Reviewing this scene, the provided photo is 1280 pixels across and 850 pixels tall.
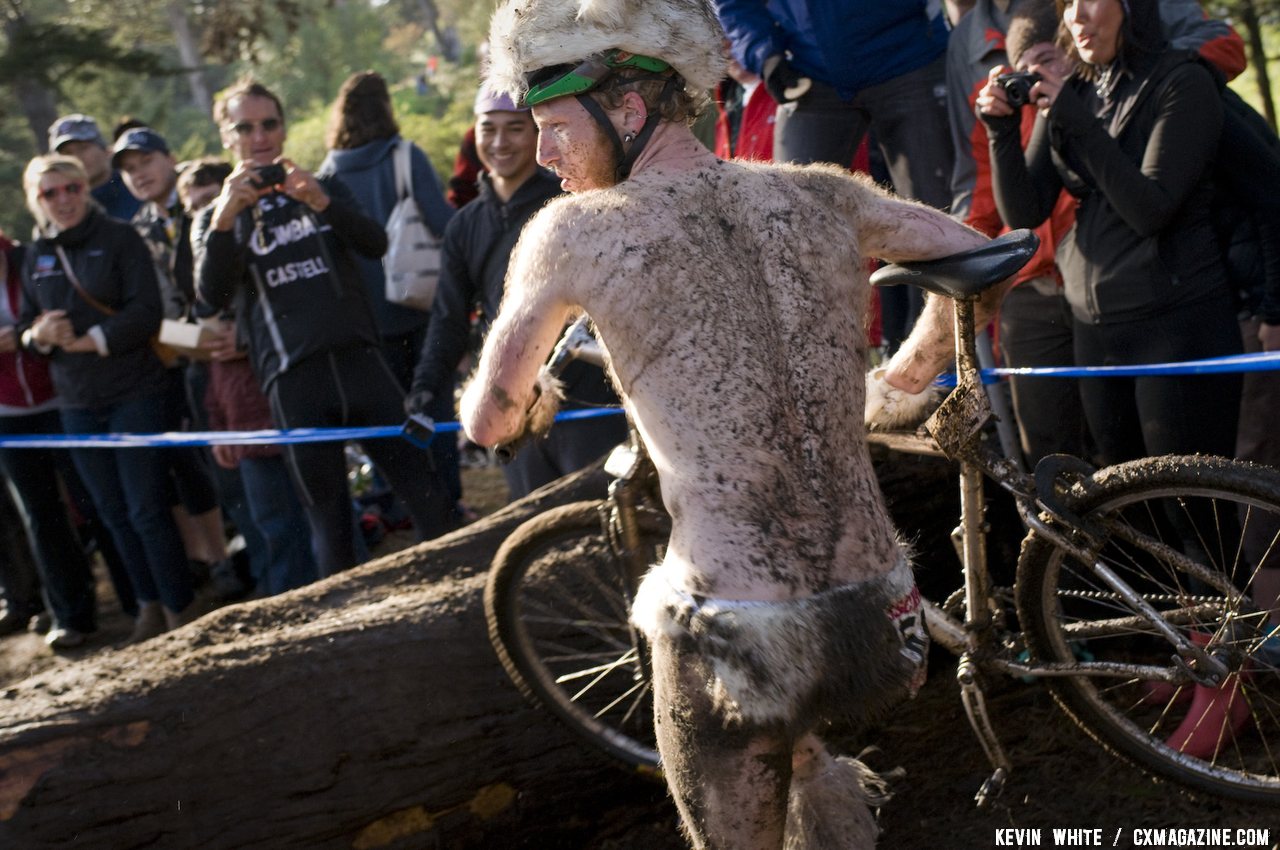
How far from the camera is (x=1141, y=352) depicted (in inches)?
145

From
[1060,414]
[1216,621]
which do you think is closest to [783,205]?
[1216,621]

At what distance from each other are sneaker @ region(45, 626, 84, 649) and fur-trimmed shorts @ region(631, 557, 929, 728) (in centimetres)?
527

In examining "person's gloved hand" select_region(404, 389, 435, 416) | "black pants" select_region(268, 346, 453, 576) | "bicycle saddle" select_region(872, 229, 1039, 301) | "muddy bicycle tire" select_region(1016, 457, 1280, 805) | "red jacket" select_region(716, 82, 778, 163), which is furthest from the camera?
"red jacket" select_region(716, 82, 778, 163)

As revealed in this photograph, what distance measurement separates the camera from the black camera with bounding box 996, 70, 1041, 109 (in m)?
3.62

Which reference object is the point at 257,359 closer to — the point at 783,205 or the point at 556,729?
the point at 556,729

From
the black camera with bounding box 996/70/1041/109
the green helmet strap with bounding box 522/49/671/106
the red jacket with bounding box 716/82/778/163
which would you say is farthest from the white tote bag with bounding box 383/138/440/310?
the green helmet strap with bounding box 522/49/671/106

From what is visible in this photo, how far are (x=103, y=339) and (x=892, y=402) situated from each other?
14.3ft

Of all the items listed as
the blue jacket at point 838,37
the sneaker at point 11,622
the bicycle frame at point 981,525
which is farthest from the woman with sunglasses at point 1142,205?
the sneaker at point 11,622

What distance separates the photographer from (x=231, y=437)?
18.8ft

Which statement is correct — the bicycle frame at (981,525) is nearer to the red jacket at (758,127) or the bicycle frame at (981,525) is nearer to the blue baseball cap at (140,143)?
the red jacket at (758,127)

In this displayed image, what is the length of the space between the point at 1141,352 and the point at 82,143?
611 centimetres

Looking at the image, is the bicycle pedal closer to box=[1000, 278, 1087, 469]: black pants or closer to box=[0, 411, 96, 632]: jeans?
box=[1000, 278, 1087, 469]: black pants

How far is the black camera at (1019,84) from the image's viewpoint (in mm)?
3619

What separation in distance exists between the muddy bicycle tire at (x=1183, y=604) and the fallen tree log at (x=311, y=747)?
1.37 meters
